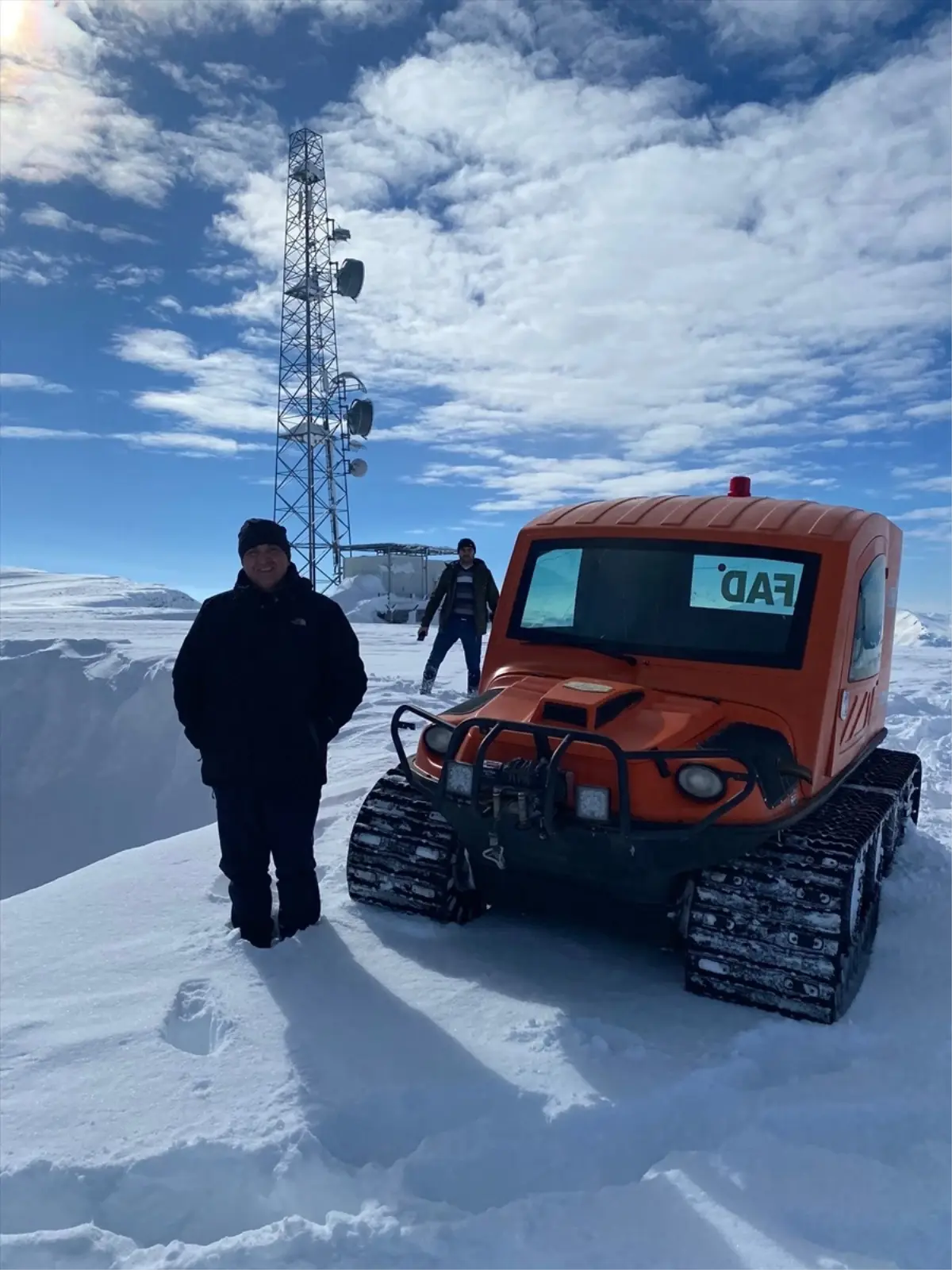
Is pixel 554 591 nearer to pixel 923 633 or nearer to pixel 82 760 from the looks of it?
pixel 82 760

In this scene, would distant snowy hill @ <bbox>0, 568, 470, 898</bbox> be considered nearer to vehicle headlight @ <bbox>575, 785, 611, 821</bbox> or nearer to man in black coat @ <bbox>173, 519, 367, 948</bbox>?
man in black coat @ <bbox>173, 519, 367, 948</bbox>

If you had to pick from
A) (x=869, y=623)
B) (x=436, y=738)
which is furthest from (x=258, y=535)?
(x=869, y=623)

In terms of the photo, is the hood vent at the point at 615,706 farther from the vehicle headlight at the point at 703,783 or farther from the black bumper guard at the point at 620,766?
the vehicle headlight at the point at 703,783

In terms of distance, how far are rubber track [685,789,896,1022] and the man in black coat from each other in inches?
67.2

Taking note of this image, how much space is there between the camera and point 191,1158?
2557mm

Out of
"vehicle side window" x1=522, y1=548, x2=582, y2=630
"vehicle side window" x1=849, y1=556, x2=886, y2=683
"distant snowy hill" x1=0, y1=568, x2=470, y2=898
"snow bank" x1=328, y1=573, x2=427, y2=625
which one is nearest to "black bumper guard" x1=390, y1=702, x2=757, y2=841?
"vehicle side window" x1=522, y1=548, x2=582, y2=630

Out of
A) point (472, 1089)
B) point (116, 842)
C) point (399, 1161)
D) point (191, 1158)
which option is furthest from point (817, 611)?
point (116, 842)

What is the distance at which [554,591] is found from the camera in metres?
4.80

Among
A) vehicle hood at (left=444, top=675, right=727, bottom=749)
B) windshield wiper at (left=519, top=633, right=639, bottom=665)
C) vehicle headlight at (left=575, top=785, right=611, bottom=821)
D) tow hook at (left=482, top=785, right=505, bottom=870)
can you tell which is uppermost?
windshield wiper at (left=519, top=633, right=639, bottom=665)

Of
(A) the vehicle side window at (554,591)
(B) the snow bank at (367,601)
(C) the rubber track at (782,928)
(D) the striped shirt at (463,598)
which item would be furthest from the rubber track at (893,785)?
(B) the snow bank at (367,601)

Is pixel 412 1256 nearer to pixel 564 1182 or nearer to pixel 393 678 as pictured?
pixel 564 1182

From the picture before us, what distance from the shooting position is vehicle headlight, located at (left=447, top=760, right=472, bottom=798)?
360cm

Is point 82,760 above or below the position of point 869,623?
below

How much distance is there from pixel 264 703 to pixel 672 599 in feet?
6.64
